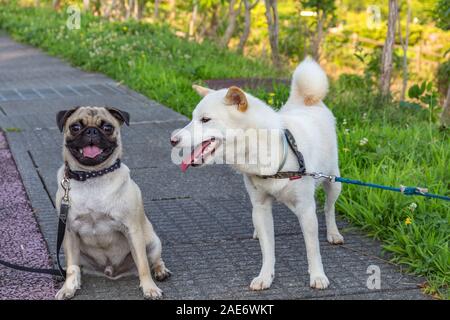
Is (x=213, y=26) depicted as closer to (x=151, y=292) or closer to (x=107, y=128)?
(x=107, y=128)

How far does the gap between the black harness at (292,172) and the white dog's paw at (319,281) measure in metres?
0.59

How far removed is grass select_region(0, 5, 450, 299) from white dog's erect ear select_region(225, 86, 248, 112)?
1.50 meters

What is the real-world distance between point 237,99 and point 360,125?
3.98 metres

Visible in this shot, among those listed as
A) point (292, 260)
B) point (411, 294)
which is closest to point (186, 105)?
point (292, 260)

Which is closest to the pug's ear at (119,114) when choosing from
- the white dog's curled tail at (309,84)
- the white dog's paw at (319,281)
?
the white dog's curled tail at (309,84)

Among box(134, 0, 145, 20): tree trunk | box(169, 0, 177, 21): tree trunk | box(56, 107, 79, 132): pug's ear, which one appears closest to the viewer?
box(56, 107, 79, 132): pug's ear

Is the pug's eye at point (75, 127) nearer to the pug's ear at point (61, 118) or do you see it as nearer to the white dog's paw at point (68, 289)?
the pug's ear at point (61, 118)

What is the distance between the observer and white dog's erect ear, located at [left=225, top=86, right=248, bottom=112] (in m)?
3.74

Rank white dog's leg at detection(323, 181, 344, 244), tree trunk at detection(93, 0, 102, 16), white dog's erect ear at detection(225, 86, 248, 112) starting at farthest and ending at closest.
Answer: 1. tree trunk at detection(93, 0, 102, 16)
2. white dog's leg at detection(323, 181, 344, 244)
3. white dog's erect ear at detection(225, 86, 248, 112)

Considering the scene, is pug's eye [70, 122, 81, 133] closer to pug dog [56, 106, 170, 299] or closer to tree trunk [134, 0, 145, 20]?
pug dog [56, 106, 170, 299]

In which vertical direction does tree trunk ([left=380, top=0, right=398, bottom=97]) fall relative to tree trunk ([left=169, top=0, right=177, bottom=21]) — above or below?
above

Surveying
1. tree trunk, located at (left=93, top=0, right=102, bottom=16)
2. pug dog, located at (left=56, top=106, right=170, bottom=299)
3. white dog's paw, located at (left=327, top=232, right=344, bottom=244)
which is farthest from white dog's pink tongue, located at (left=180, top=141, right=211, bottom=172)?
tree trunk, located at (left=93, top=0, right=102, bottom=16)

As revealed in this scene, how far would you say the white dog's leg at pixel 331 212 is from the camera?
484 centimetres

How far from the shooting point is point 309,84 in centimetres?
461
